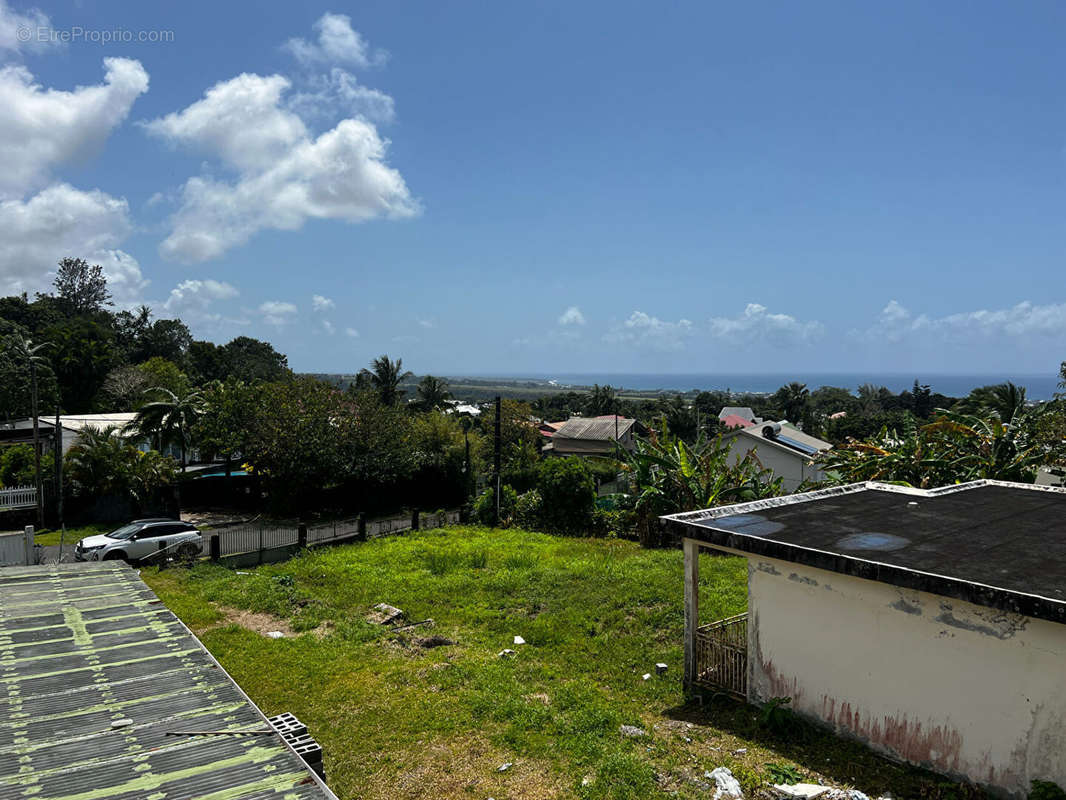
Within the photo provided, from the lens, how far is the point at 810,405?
95.5 meters

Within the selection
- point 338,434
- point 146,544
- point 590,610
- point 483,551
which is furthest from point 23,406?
point 590,610

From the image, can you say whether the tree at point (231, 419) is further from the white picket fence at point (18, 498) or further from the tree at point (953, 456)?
the tree at point (953, 456)

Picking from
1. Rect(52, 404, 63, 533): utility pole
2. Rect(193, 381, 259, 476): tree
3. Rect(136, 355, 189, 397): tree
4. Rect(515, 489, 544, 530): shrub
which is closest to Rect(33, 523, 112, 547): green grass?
Rect(52, 404, 63, 533): utility pole

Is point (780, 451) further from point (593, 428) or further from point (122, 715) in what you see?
point (122, 715)

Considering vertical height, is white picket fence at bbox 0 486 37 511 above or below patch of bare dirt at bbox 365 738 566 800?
above

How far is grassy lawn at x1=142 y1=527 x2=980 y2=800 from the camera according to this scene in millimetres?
7652

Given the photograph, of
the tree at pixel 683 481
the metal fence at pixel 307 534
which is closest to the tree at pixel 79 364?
the metal fence at pixel 307 534

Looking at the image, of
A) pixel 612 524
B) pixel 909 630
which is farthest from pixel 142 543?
pixel 909 630

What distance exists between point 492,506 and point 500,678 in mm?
17424

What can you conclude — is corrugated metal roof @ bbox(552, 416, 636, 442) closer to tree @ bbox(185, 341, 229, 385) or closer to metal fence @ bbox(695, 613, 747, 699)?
tree @ bbox(185, 341, 229, 385)

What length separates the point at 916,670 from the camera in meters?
7.57

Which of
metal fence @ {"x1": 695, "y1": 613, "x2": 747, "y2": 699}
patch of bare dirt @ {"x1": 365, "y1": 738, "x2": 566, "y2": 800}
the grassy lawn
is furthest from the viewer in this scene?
metal fence @ {"x1": 695, "y1": 613, "x2": 747, "y2": 699}

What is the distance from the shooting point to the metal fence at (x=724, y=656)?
9578 millimetres

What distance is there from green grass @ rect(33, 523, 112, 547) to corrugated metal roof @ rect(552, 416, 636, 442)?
40.4 metres
